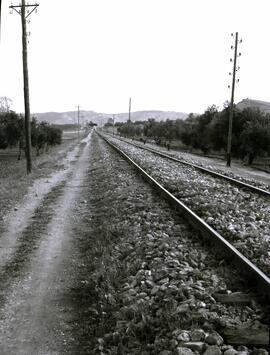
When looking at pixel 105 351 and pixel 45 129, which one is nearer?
pixel 105 351

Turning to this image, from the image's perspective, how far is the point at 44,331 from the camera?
4488mm

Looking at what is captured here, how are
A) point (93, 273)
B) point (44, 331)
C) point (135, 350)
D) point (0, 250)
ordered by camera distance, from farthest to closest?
point (0, 250)
point (93, 273)
point (44, 331)
point (135, 350)

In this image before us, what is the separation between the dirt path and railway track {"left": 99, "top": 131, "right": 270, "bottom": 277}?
288 centimetres

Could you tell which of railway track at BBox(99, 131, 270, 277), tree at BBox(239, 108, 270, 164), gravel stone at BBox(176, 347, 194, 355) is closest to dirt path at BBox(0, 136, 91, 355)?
gravel stone at BBox(176, 347, 194, 355)

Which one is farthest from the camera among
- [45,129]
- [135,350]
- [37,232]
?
[45,129]

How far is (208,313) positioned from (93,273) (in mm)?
2420

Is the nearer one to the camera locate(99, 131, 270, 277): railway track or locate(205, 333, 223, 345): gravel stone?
locate(205, 333, 223, 345): gravel stone

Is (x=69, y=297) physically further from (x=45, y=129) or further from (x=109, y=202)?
(x=45, y=129)

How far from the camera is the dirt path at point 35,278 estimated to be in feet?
14.3

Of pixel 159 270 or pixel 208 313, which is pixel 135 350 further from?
pixel 159 270

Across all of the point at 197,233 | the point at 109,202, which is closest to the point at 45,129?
the point at 109,202

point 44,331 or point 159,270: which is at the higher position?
point 159,270

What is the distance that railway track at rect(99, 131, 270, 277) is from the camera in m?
6.27

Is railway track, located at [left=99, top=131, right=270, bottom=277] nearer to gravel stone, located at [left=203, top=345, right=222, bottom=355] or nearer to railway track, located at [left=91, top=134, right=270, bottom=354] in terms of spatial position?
railway track, located at [left=91, top=134, right=270, bottom=354]
